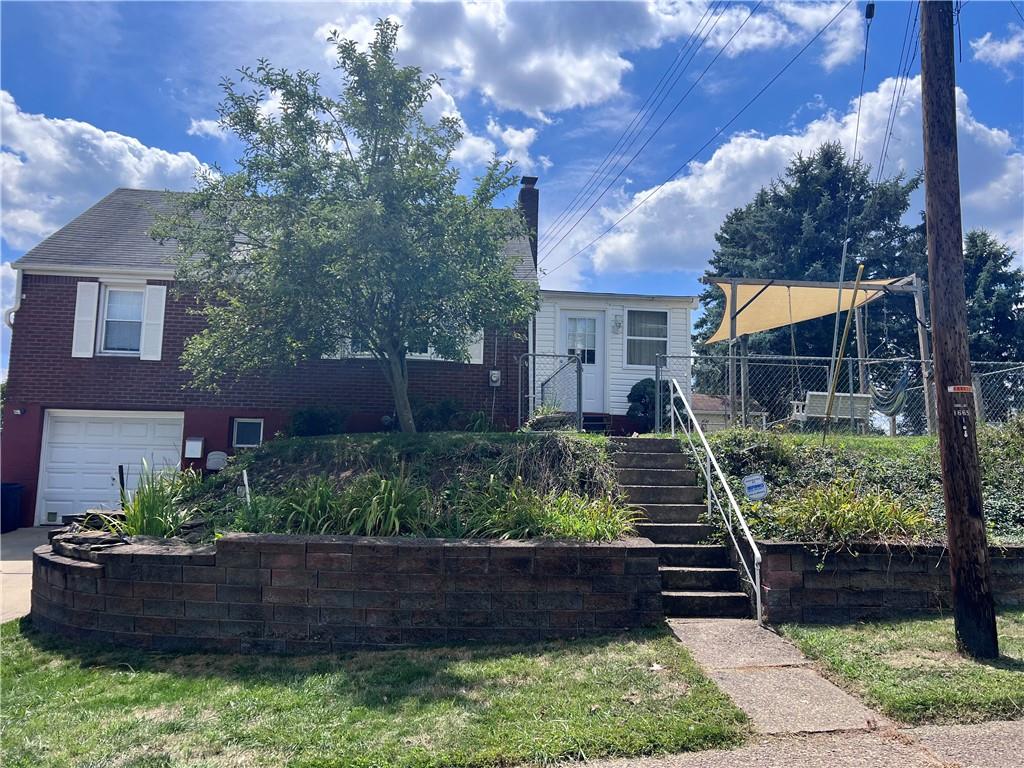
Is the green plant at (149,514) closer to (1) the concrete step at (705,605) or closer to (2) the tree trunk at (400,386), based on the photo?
(2) the tree trunk at (400,386)

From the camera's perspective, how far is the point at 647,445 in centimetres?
804

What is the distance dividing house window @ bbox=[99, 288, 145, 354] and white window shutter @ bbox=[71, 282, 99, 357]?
0.18 metres

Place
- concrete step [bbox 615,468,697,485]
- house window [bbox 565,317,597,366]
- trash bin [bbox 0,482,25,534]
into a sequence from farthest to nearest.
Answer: house window [bbox 565,317,597,366] < trash bin [bbox 0,482,25,534] < concrete step [bbox 615,468,697,485]

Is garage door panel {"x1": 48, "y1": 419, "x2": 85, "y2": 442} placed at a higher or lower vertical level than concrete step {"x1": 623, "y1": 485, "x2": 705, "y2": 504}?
higher

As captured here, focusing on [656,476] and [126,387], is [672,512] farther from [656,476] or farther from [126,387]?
[126,387]

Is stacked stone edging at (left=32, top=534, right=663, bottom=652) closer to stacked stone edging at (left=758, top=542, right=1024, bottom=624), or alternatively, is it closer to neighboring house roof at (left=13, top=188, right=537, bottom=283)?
stacked stone edging at (left=758, top=542, right=1024, bottom=624)

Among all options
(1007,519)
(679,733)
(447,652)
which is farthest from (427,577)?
(1007,519)

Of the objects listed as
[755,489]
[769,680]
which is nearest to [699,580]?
[755,489]

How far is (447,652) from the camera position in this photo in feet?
16.5

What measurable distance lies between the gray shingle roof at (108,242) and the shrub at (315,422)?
3624 millimetres

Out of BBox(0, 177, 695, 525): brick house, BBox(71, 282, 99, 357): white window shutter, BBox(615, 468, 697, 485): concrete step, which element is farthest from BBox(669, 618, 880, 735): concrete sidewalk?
BBox(71, 282, 99, 357): white window shutter

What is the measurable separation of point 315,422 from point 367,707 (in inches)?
309

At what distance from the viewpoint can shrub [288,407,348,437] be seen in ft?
37.2

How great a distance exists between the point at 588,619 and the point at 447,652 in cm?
111
